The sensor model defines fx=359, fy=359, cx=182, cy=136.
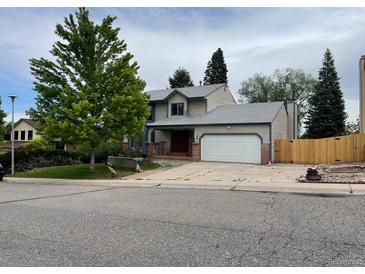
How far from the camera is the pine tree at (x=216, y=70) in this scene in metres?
52.8

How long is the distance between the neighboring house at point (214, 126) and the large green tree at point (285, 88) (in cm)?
2363

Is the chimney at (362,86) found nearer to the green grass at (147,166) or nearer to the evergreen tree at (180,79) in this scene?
the green grass at (147,166)

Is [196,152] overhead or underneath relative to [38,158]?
overhead

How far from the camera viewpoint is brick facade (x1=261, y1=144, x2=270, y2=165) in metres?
24.0

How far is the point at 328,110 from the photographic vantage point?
1594 inches

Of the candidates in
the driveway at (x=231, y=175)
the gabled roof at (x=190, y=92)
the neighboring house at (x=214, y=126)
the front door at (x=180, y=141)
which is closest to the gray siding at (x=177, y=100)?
the neighboring house at (x=214, y=126)

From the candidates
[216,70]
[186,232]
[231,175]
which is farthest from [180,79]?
[186,232]

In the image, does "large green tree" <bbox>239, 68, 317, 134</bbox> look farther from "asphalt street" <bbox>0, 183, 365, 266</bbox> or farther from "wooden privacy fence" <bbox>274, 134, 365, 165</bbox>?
"asphalt street" <bbox>0, 183, 365, 266</bbox>

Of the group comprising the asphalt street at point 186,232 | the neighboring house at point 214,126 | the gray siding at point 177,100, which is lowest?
the asphalt street at point 186,232

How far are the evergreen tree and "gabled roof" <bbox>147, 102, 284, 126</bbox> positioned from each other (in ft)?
74.5

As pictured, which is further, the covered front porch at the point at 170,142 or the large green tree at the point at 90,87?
the covered front porch at the point at 170,142

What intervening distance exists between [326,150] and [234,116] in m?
7.01

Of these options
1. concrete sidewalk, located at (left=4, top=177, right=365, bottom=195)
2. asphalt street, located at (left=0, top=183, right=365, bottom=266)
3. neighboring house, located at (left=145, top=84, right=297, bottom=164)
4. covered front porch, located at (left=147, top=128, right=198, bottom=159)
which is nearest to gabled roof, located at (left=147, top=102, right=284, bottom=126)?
neighboring house, located at (left=145, top=84, right=297, bottom=164)

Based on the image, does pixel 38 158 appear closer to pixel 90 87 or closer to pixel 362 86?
pixel 90 87
